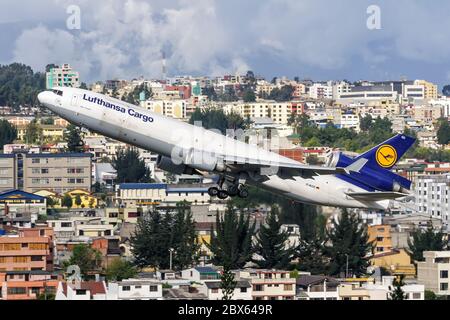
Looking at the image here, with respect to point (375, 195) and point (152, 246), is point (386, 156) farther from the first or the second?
point (152, 246)

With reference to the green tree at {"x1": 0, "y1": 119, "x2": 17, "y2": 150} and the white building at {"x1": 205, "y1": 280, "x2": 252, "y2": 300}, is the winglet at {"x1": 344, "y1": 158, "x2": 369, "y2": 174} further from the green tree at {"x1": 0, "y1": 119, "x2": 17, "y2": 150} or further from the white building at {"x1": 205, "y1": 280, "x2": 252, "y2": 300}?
the green tree at {"x1": 0, "y1": 119, "x2": 17, "y2": 150}

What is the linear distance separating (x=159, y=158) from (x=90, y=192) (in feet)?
311

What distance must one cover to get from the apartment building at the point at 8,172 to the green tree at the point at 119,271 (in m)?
55.3

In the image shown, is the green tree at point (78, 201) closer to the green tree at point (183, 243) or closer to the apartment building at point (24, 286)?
the green tree at point (183, 243)

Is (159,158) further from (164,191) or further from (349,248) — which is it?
(164,191)

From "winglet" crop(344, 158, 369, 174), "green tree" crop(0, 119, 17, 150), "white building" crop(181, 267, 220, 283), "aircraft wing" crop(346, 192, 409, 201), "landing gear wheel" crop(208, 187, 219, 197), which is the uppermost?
"green tree" crop(0, 119, 17, 150)

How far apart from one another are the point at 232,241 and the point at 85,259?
415 inches

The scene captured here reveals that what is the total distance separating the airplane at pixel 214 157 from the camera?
3828 centimetres

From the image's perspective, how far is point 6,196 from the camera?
11556cm

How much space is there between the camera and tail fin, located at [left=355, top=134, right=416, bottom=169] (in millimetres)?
44625

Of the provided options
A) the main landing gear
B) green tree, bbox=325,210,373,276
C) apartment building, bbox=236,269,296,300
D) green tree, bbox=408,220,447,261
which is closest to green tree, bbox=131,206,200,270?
green tree, bbox=325,210,373,276

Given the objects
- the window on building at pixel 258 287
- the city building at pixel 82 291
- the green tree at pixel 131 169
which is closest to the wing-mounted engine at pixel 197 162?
the city building at pixel 82 291

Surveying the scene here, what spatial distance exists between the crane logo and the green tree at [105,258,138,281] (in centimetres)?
3179

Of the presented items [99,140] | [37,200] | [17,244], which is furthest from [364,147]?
[17,244]
